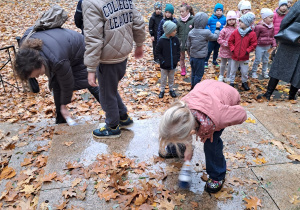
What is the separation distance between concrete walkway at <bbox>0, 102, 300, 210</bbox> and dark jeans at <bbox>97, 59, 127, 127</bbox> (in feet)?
1.25

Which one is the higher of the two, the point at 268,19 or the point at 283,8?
the point at 283,8

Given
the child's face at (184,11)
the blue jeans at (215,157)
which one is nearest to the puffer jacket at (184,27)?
the child's face at (184,11)

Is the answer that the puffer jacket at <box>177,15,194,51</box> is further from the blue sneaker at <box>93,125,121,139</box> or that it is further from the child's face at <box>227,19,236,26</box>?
the blue sneaker at <box>93,125,121,139</box>

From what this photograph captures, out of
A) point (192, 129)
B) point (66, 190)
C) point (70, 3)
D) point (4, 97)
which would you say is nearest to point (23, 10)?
point (70, 3)

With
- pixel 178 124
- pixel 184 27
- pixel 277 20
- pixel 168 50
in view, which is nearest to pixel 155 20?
pixel 184 27

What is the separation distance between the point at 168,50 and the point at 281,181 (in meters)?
3.42

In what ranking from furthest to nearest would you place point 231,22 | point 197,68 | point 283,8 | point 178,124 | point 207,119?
point 283,8
point 231,22
point 197,68
point 207,119
point 178,124

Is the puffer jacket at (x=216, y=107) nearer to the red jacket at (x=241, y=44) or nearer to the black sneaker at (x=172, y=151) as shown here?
the black sneaker at (x=172, y=151)

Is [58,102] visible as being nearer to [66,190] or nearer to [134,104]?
[66,190]

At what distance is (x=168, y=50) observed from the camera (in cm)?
529

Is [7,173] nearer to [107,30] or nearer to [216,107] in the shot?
[107,30]

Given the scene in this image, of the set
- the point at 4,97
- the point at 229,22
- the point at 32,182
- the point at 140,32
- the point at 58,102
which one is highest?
the point at 140,32

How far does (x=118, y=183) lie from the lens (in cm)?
274

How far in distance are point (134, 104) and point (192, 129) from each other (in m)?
3.58
